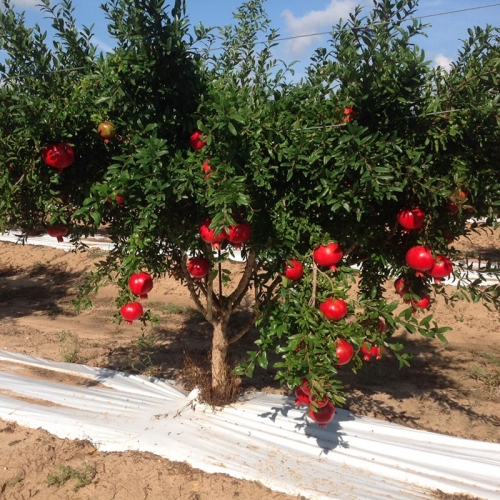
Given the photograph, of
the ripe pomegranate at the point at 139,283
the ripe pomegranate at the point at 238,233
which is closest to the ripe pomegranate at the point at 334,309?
the ripe pomegranate at the point at 238,233

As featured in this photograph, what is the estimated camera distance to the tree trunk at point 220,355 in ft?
13.2

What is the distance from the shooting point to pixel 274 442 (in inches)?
142

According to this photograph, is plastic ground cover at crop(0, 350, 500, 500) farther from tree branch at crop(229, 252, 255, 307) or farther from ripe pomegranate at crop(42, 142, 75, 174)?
ripe pomegranate at crop(42, 142, 75, 174)

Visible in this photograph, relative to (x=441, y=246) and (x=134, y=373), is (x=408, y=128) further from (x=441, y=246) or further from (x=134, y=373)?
(x=134, y=373)

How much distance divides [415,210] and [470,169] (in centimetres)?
32

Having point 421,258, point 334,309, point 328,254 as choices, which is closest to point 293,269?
point 328,254

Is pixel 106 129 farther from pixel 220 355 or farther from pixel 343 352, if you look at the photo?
pixel 220 355

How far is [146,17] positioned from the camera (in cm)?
247

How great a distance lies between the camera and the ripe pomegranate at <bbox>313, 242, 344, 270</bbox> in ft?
8.55

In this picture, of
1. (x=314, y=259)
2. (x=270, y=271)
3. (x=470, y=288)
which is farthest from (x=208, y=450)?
(x=470, y=288)

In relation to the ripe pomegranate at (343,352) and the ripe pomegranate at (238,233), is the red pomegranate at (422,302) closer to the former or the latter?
the ripe pomegranate at (343,352)

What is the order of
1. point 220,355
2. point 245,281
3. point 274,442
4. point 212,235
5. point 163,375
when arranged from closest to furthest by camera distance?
point 212,235
point 274,442
point 245,281
point 220,355
point 163,375

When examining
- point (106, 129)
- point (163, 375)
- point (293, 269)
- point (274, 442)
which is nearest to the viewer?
point (293, 269)

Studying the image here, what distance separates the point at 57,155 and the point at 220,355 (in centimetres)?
202
